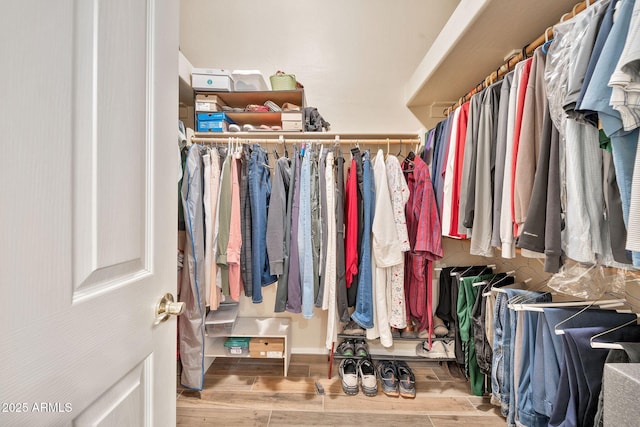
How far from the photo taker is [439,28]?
2186 mm

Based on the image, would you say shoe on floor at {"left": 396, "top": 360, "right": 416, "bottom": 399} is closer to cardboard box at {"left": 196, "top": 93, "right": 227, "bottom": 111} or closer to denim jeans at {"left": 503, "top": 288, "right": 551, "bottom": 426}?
denim jeans at {"left": 503, "top": 288, "right": 551, "bottom": 426}

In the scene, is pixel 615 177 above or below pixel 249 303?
above

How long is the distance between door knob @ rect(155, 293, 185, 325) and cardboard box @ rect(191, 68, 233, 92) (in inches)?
66.0

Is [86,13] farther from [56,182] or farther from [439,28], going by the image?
[439,28]

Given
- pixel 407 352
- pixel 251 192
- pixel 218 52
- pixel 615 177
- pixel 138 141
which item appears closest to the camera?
pixel 138 141

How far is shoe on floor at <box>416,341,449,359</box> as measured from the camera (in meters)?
1.90

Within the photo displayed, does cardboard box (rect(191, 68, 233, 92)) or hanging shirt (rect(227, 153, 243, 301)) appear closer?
hanging shirt (rect(227, 153, 243, 301))

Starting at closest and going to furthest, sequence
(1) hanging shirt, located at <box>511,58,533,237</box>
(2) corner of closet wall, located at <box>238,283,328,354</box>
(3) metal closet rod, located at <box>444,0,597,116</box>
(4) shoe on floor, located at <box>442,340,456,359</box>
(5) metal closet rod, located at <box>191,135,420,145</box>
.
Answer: (3) metal closet rod, located at <box>444,0,597,116</box>
(1) hanging shirt, located at <box>511,58,533,237</box>
(5) metal closet rod, located at <box>191,135,420,145</box>
(4) shoe on floor, located at <box>442,340,456,359</box>
(2) corner of closet wall, located at <box>238,283,328,354</box>

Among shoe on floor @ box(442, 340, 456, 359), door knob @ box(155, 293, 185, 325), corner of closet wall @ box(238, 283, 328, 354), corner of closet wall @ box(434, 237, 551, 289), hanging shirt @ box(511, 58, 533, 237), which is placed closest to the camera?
door knob @ box(155, 293, 185, 325)

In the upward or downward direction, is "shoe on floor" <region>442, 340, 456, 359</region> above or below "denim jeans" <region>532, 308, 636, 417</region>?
below

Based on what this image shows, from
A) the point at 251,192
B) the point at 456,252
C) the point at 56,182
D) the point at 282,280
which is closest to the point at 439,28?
the point at 456,252

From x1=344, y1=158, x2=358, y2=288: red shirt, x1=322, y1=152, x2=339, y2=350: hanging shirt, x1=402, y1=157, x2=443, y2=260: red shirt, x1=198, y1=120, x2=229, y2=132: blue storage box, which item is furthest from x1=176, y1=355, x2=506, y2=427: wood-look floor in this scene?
x1=198, y1=120, x2=229, y2=132: blue storage box

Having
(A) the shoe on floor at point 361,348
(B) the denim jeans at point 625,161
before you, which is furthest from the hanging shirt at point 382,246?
(B) the denim jeans at point 625,161

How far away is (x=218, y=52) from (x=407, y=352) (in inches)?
114
